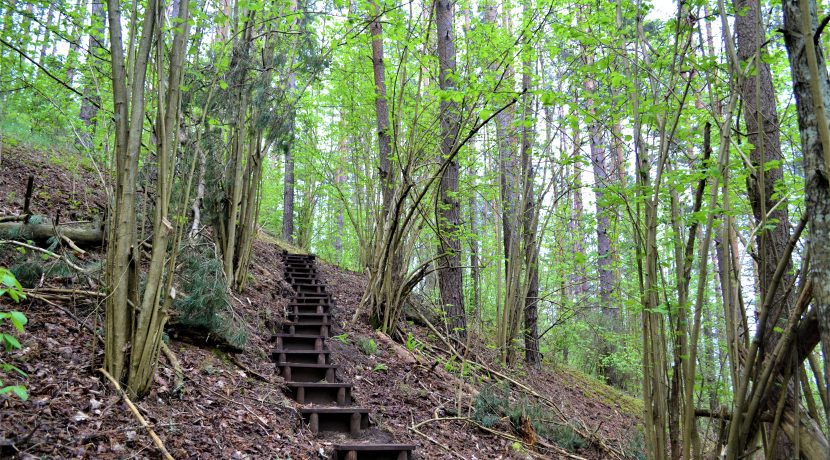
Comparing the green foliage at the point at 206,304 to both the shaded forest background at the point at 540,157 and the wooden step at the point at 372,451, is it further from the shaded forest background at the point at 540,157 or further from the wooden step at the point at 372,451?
the wooden step at the point at 372,451

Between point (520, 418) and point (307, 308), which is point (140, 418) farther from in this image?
point (307, 308)

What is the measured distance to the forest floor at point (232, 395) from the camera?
8.12 feet

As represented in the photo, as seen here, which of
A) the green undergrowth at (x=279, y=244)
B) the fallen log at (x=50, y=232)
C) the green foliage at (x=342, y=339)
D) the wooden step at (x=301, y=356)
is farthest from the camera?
the green undergrowth at (x=279, y=244)

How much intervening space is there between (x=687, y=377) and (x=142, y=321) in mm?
3262

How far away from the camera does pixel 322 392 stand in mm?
4262

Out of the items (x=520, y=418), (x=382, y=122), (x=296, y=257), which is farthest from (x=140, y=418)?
(x=296, y=257)

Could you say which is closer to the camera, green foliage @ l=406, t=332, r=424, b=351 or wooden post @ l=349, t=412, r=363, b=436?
wooden post @ l=349, t=412, r=363, b=436

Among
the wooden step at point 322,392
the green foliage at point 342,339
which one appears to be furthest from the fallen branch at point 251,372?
the green foliage at point 342,339

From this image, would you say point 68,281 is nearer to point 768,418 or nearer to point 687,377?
point 687,377

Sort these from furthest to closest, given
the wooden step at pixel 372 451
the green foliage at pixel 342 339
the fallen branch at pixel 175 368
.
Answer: the green foliage at pixel 342 339 → the wooden step at pixel 372 451 → the fallen branch at pixel 175 368

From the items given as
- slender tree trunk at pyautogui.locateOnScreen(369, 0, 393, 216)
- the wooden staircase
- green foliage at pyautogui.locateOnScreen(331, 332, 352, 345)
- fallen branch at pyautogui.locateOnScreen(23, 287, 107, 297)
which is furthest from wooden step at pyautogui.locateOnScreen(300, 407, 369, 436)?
slender tree trunk at pyautogui.locateOnScreen(369, 0, 393, 216)

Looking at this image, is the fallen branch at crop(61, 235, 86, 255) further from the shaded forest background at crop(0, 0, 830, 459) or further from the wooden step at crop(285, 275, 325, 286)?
the wooden step at crop(285, 275, 325, 286)

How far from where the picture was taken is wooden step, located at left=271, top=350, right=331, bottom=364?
15.8 feet

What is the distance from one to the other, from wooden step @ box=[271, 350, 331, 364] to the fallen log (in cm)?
192
